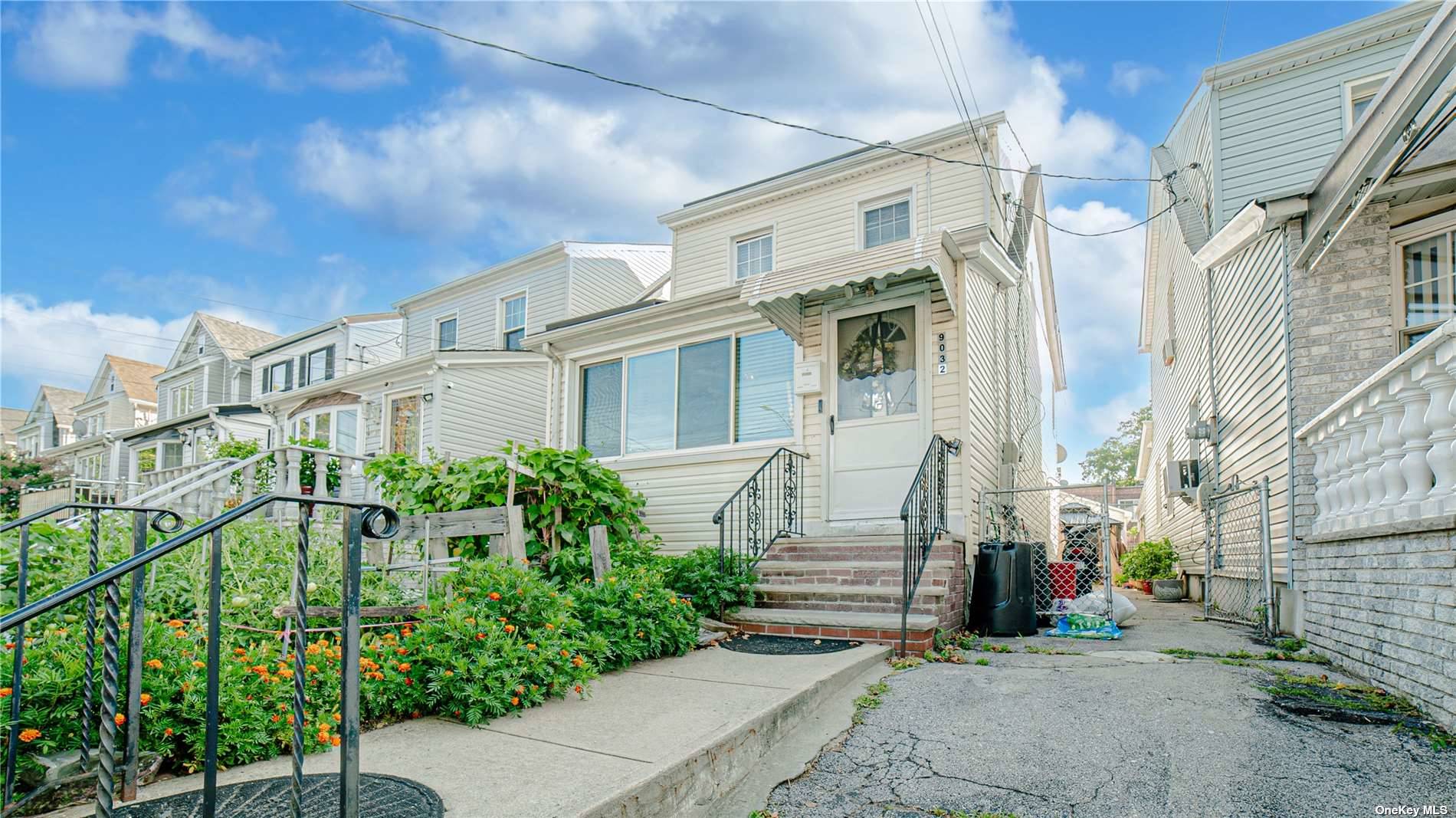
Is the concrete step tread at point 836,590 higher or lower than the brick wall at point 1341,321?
lower

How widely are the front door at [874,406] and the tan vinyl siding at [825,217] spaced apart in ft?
8.26

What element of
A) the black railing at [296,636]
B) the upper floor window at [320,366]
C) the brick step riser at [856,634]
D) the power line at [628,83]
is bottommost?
the brick step riser at [856,634]

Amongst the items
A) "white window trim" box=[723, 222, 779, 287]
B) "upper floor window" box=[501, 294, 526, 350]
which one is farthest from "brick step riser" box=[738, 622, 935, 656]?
"upper floor window" box=[501, 294, 526, 350]

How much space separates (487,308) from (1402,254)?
15922 mm

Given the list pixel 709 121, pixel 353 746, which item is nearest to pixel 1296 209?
pixel 709 121

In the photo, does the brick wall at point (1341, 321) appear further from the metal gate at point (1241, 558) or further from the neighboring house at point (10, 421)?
the neighboring house at point (10, 421)

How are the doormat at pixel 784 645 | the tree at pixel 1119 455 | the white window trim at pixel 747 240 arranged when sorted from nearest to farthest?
the doormat at pixel 784 645 → the white window trim at pixel 747 240 → the tree at pixel 1119 455

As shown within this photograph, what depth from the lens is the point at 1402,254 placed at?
591 centimetres

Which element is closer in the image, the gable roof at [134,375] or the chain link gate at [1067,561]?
the chain link gate at [1067,561]

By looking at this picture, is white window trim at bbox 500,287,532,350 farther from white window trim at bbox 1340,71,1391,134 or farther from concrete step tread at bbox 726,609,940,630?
white window trim at bbox 1340,71,1391,134

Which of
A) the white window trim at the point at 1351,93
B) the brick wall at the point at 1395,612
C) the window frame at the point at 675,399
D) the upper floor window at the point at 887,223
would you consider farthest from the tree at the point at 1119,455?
the brick wall at the point at 1395,612

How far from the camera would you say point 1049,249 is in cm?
1449

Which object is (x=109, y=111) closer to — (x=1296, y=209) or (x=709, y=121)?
(x=709, y=121)

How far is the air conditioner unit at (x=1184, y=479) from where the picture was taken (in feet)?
31.3
